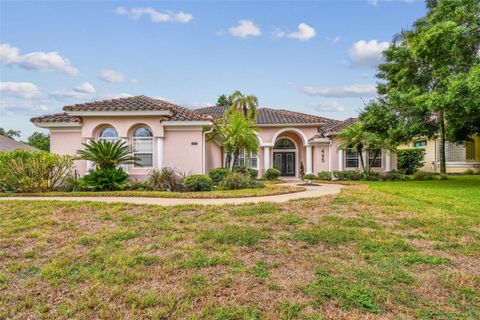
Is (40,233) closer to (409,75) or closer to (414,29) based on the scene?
(409,75)

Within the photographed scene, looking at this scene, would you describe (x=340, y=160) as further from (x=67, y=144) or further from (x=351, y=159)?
(x=67, y=144)

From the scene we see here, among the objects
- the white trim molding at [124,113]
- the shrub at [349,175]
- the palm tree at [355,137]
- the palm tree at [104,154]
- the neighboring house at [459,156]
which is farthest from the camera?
the neighboring house at [459,156]

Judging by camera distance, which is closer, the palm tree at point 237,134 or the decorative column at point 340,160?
the palm tree at point 237,134

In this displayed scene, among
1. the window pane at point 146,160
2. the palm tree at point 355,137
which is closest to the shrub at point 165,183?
the window pane at point 146,160

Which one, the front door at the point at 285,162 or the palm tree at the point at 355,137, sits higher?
the palm tree at the point at 355,137

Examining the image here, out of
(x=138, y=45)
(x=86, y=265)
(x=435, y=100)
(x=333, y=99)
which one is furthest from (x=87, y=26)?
(x=333, y=99)

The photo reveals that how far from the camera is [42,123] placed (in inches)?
628

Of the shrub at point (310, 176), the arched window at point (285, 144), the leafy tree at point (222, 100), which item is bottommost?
the shrub at point (310, 176)

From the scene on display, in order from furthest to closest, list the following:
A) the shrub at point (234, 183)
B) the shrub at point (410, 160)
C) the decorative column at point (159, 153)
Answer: the shrub at point (410, 160)
the decorative column at point (159, 153)
the shrub at point (234, 183)

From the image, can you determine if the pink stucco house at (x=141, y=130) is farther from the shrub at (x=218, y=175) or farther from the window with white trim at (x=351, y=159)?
the window with white trim at (x=351, y=159)

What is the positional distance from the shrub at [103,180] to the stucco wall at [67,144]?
3.86 metres

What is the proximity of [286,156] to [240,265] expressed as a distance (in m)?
21.6

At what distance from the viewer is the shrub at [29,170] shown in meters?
12.6

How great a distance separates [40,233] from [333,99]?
27.3m
